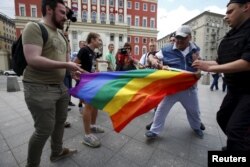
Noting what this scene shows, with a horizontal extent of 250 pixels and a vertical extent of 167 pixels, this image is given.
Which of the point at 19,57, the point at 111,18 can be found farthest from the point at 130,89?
the point at 111,18

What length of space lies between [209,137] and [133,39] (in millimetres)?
48942

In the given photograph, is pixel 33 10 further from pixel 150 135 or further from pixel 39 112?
pixel 39 112

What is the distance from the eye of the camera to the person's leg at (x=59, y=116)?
6.98ft

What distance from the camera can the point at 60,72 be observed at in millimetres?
2018

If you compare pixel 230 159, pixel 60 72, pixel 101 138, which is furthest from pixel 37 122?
pixel 230 159

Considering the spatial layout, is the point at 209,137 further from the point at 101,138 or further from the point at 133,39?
the point at 133,39

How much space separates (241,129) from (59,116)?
6.93 ft

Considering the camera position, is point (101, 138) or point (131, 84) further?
point (101, 138)

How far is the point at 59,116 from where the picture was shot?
2.24 m

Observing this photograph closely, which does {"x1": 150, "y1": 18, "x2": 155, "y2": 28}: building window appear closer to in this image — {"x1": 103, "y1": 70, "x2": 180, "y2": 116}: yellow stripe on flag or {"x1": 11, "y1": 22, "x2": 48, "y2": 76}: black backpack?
{"x1": 103, "y1": 70, "x2": 180, "y2": 116}: yellow stripe on flag

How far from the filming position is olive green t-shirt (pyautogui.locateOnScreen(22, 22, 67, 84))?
5.39 ft

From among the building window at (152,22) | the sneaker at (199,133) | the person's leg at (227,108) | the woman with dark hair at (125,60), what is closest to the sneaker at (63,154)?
the person's leg at (227,108)

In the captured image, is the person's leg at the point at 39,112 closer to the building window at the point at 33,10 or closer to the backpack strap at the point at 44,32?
the backpack strap at the point at 44,32

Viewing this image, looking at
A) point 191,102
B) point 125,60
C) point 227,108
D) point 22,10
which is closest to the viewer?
point 227,108
